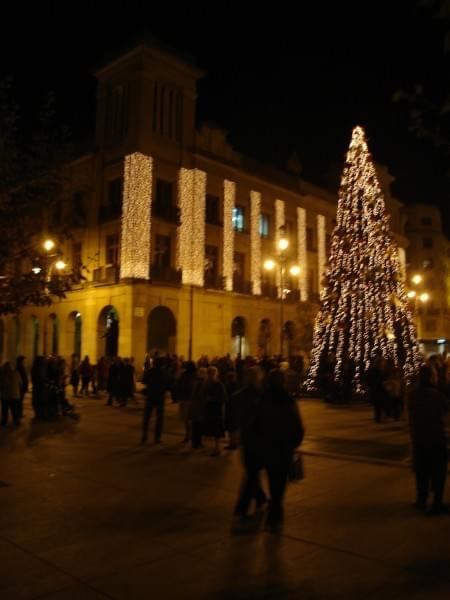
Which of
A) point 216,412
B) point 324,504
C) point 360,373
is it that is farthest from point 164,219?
point 324,504

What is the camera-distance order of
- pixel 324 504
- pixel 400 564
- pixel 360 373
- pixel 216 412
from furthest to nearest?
pixel 360 373 < pixel 216 412 < pixel 324 504 < pixel 400 564

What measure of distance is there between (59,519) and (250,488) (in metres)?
2.15

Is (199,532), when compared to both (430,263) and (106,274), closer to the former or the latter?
(106,274)

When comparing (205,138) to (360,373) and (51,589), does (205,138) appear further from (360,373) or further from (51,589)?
(51,589)

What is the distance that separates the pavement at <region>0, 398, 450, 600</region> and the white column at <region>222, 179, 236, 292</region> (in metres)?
27.1

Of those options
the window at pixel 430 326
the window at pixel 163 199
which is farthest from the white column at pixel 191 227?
the window at pixel 430 326

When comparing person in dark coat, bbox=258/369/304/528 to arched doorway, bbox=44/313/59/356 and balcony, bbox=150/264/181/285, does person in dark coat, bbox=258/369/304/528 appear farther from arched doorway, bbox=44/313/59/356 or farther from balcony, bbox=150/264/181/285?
arched doorway, bbox=44/313/59/356

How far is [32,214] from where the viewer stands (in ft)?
51.7

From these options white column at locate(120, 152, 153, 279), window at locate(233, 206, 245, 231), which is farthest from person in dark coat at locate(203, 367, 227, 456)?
window at locate(233, 206, 245, 231)

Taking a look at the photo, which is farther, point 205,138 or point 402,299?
point 205,138

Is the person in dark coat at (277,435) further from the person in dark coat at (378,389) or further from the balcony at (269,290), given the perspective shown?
the balcony at (269,290)

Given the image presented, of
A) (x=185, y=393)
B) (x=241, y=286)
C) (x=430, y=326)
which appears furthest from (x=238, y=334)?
(x=430, y=326)

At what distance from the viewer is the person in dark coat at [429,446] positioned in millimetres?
7050

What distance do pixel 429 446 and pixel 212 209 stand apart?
105ft
